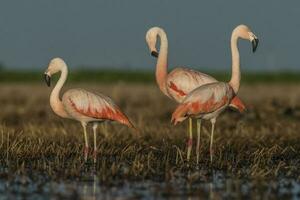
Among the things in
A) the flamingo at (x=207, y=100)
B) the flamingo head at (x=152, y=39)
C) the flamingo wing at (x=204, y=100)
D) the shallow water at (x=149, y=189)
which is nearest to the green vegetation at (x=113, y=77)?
the flamingo head at (x=152, y=39)

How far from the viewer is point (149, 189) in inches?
346

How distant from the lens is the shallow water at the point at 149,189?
331 inches

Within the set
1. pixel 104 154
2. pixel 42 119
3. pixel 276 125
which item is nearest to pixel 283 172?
pixel 104 154

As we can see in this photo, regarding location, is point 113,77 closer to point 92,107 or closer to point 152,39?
point 152,39

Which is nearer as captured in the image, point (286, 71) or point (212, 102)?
point (212, 102)

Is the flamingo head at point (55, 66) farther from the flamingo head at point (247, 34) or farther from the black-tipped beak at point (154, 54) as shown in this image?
the flamingo head at point (247, 34)

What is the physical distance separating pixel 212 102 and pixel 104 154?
1.81 meters

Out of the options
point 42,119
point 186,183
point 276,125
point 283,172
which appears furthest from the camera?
point 42,119

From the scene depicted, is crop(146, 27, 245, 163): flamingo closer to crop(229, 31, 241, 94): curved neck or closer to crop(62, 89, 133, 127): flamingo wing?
crop(229, 31, 241, 94): curved neck

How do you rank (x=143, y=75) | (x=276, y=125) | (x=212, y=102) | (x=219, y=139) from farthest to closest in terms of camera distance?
(x=143, y=75), (x=276, y=125), (x=219, y=139), (x=212, y=102)

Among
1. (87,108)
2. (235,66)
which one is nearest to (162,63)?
(235,66)

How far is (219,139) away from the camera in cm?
1337

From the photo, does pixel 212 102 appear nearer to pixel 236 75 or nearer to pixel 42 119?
pixel 236 75

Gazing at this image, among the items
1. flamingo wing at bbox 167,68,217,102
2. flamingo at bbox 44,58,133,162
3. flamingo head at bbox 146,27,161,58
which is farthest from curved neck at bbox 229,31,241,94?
flamingo at bbox 44,58,133,162
